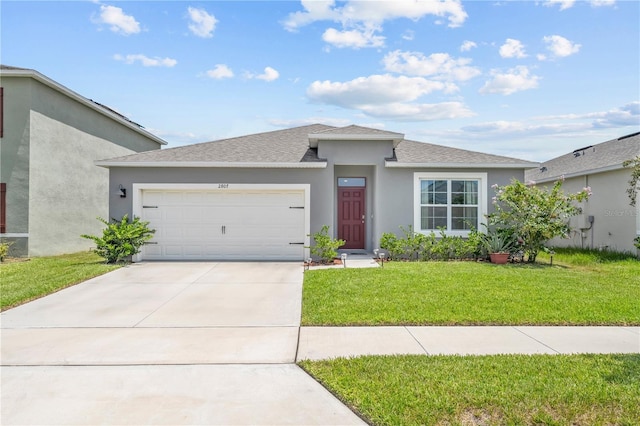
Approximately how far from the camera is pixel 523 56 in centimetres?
1137

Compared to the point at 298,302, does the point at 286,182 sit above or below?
above

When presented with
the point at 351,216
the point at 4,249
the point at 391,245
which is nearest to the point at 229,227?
the point at 351,216

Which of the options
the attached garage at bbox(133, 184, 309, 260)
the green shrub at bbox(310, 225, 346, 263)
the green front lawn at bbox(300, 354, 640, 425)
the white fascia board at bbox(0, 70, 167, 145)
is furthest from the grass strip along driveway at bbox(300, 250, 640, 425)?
the white fascia board at bbox(0, 70, 167, 145)

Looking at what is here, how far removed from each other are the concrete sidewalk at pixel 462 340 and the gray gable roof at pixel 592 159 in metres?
10.0

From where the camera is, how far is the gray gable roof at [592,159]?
13.8 metres

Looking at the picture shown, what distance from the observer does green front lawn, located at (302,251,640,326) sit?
5758 mm

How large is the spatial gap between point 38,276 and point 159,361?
6870 mm

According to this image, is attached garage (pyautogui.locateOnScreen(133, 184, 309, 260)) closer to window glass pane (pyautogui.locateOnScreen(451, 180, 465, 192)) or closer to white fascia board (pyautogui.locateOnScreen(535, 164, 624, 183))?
window glass pane (pyautogui.locateOnScreen(451, 180, 465, 192))

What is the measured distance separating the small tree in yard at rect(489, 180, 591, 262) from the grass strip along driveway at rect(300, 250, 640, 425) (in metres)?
3.05

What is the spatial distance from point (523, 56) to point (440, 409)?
11.5m

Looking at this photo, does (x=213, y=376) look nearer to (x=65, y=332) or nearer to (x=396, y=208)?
(x=65, y=332)

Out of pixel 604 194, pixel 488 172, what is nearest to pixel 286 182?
pixel 488 172

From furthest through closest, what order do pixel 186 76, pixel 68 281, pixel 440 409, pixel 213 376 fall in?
pixel 186 76, pixel 68 281, pixel 213 376, pixel 440 409

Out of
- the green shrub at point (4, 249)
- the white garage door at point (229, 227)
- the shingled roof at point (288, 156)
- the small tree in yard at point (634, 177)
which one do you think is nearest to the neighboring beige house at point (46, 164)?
the green shrub at point (4, 249)
